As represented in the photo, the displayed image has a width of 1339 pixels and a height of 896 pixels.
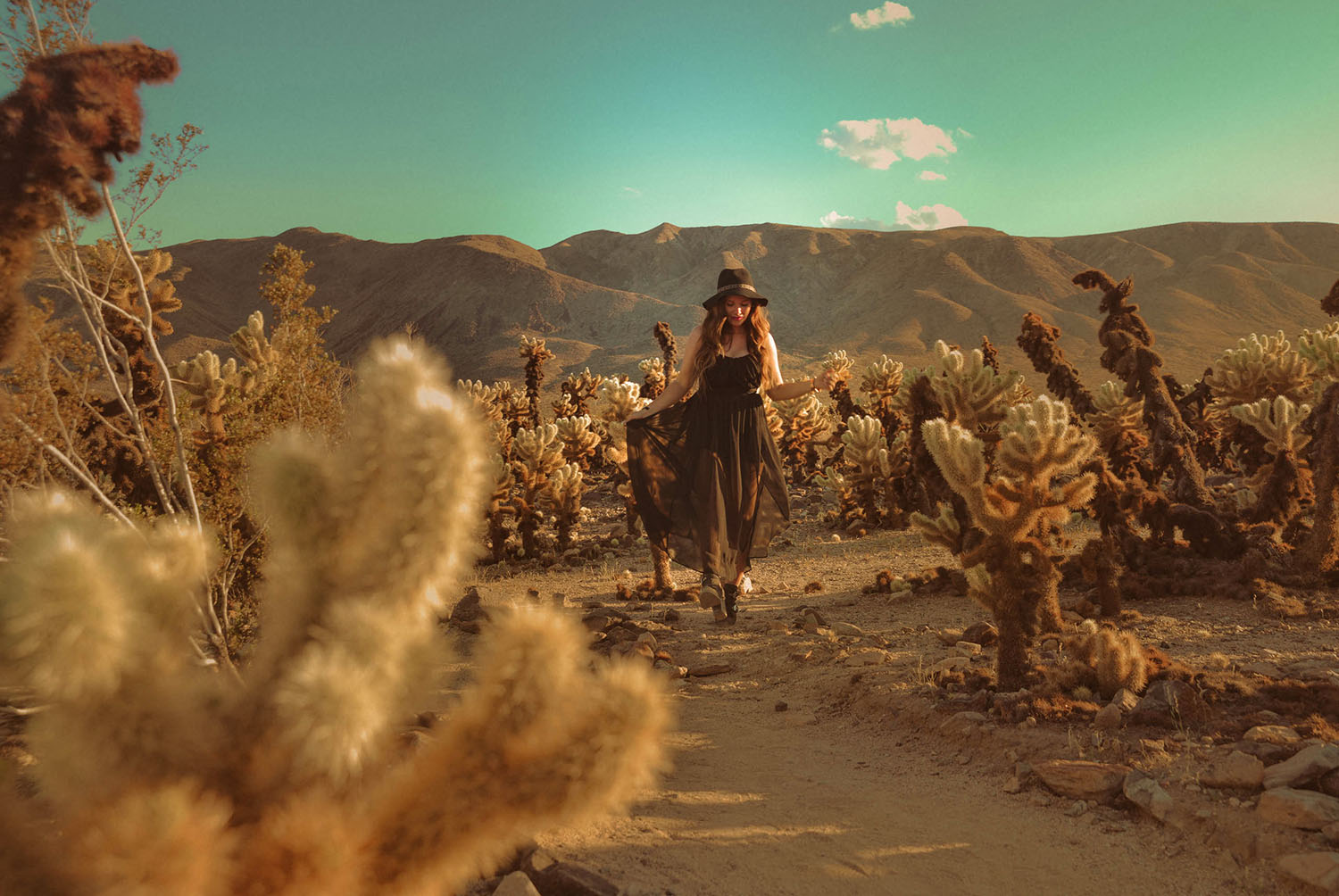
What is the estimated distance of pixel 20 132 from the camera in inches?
63.5

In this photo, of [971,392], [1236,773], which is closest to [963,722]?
[1236,773]

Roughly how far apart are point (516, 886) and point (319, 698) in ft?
4.89

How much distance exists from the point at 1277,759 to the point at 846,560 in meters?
6.40

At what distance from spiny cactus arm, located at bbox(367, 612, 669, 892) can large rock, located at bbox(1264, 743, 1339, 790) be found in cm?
286

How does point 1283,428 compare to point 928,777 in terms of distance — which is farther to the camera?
point 1283,428

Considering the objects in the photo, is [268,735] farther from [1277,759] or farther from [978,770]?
[1277,759]

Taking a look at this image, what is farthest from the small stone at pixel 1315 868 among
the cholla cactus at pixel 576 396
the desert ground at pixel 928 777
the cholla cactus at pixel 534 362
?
the cholla cactus at pixel 576 396

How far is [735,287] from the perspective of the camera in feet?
17.6

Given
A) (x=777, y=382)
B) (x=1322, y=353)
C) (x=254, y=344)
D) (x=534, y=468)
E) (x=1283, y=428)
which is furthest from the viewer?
(x=534, y=468)

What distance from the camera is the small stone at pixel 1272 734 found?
10.5ft

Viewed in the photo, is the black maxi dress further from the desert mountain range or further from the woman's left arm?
the desert mountain range

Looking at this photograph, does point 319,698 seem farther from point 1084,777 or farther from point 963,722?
point 963,722

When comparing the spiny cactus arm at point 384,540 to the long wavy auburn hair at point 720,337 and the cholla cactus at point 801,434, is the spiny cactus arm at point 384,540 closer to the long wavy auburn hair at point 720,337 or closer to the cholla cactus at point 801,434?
the long wavy auburn hair at point 720,337

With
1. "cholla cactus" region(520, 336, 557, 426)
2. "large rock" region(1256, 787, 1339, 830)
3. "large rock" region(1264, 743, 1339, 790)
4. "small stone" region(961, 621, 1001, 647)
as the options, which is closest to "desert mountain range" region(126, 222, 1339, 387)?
"cholla cactus" region(520, 336, 557, 426)
